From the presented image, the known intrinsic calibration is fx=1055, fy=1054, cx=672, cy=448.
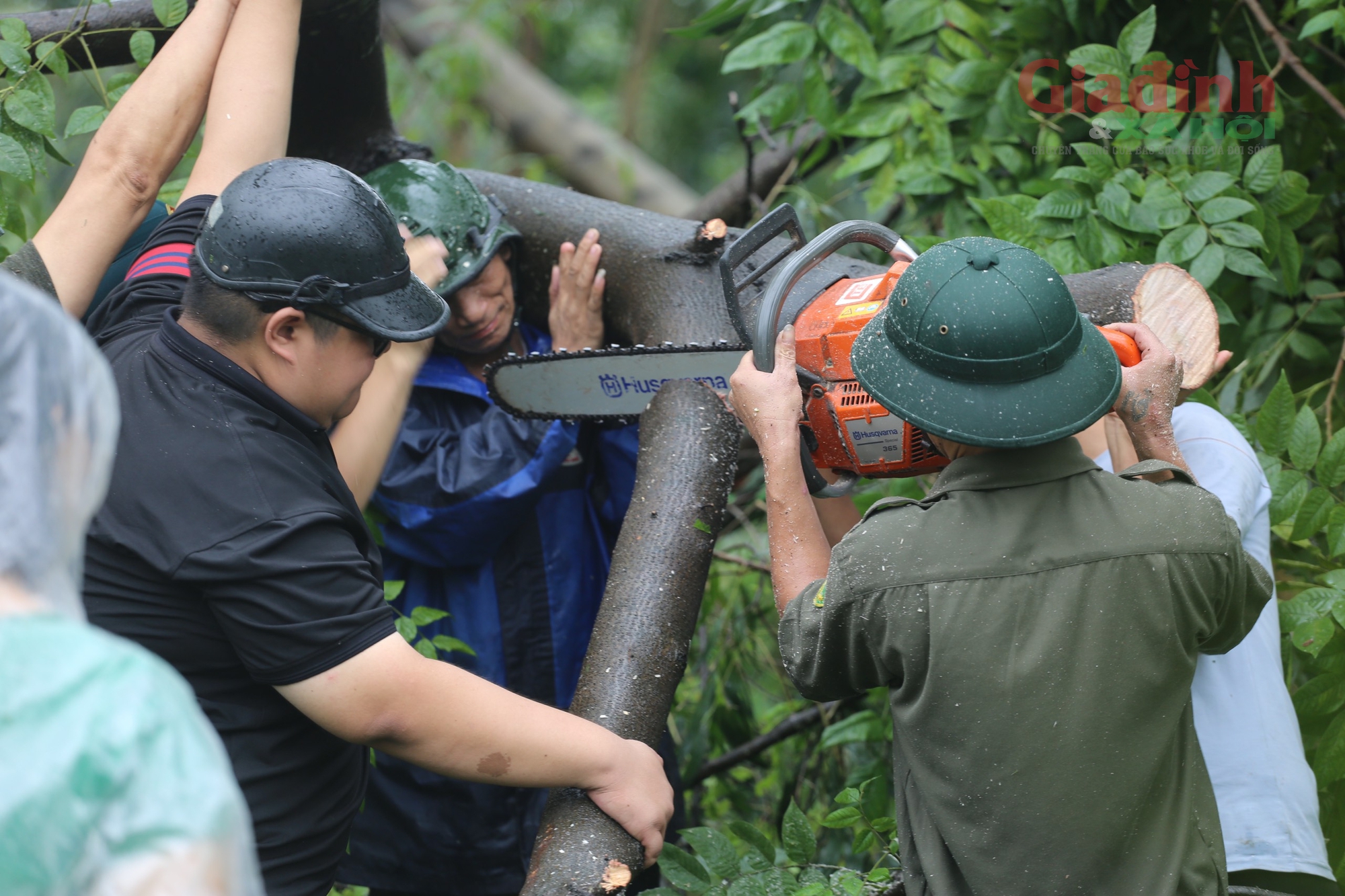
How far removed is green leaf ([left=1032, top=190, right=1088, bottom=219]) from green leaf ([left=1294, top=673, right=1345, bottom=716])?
1.14 m

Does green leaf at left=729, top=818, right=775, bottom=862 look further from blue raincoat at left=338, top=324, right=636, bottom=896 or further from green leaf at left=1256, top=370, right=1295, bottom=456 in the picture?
green leaf at left=1256, top=370, right=1295, bottom=456

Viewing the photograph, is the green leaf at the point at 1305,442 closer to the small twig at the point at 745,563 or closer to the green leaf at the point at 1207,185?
the green leaf at the point at 1207,185

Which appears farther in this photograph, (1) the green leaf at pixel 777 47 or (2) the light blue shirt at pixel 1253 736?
(1) the green leaf at pixel 777 47

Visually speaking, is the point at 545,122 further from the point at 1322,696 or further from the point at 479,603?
the point at 1322,696

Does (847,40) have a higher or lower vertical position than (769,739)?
higher

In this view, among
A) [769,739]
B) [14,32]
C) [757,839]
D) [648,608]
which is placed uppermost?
[14,32]

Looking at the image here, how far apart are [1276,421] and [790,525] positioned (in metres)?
1.15

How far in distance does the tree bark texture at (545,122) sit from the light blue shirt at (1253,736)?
4.91 metres

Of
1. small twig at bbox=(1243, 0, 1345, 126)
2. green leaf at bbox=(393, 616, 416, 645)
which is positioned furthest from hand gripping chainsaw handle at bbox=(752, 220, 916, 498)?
small twig at bbox=(1243, 0, 1345, 126)

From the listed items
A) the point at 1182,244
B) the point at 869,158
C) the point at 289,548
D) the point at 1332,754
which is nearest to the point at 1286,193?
the point at 1182,244

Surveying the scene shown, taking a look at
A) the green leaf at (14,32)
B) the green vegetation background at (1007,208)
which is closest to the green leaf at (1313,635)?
the green vegetation background at (1007,208)

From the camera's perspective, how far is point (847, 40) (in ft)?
9.93

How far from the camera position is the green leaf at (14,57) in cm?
221

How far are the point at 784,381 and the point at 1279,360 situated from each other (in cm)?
179
